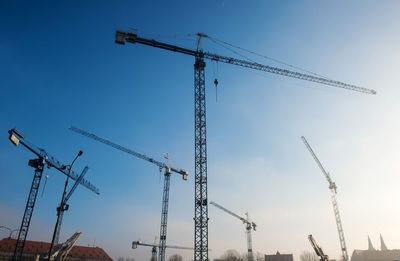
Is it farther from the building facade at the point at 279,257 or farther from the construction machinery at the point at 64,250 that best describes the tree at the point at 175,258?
the construction machinery at the point at 64,250

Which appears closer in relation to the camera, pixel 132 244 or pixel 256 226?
pixel 132 244

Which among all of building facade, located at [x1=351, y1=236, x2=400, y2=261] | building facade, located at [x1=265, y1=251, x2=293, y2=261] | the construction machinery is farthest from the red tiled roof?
building facade, located at [x1=351, y1=236, x2=400, y2=261]

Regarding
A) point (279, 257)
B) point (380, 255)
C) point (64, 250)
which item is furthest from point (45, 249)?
point (380, 255)

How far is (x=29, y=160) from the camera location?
5203 cm

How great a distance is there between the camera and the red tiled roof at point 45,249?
8783cm

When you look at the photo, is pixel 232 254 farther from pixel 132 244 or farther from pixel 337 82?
pixel 337 82

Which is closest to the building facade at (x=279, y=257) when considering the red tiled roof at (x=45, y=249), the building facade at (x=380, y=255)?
the building facade at (x=380, y=255)

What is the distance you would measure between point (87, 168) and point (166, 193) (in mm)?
25223

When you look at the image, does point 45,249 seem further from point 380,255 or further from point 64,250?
point 380,255

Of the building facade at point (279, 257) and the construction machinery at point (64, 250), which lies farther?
the building facade at point (279, 257)

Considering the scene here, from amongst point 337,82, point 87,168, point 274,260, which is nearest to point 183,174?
point 87,168

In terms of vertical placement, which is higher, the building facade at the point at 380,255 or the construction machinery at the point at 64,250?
the construction machinery at the point at 64,250

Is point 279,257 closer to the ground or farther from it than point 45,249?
closer to the ground

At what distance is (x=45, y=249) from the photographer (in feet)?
320
